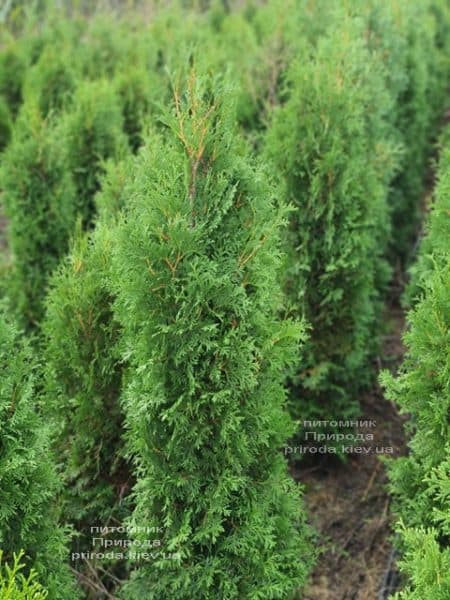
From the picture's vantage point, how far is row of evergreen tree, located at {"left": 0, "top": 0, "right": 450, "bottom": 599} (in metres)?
3.47

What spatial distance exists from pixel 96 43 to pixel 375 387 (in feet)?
27.6

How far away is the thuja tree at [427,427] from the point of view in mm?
3502

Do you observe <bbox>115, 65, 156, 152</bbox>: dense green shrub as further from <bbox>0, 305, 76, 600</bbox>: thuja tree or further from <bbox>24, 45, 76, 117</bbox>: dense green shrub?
<bbox>0, 305, 76, 600</bbox>: thuja tree

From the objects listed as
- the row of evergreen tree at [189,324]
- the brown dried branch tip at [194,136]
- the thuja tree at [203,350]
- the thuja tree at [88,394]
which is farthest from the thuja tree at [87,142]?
the brown dried branch tip at [194,136]

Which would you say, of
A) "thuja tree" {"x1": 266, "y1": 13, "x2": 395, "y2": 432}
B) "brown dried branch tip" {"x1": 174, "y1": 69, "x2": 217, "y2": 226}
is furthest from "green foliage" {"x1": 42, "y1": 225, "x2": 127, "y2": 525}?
"thuja tree" {"x1": 266, "y1": 13, "x2": 395, "y2": 432}

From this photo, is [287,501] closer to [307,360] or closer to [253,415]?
[253,415]

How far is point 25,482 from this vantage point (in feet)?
11.3

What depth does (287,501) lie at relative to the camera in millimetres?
4027

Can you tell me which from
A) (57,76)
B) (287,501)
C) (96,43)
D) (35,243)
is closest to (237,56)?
(57,76)

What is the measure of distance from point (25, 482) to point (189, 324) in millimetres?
1141

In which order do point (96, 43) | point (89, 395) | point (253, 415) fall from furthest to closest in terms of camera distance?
point (96, 43)
point (89, 395)
point (253, 415)

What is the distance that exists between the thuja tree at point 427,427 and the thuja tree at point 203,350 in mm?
760

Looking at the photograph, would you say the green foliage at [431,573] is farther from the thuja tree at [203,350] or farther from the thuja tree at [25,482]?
the thuja tree at [25,482]

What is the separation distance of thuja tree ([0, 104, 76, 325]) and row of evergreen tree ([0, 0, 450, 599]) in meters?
0.02
